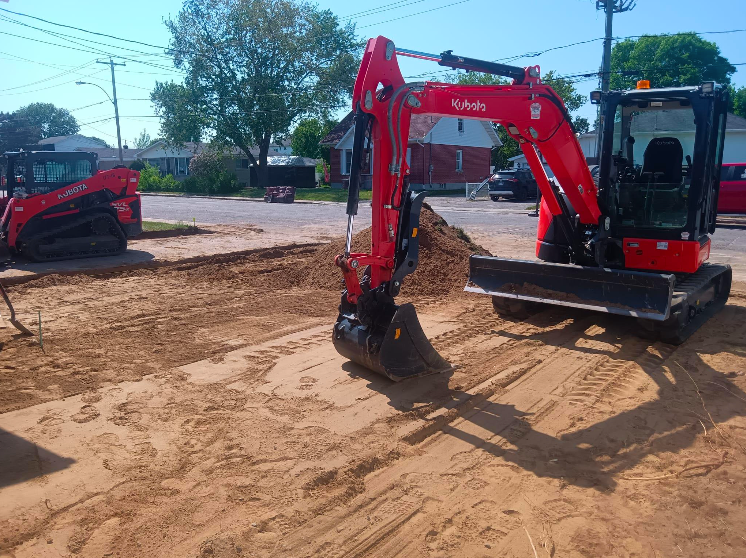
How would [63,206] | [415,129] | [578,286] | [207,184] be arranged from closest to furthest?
[578,286]
[63,206]
[415,129]
[207,184]

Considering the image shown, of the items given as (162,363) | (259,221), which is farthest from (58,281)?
(259,221)

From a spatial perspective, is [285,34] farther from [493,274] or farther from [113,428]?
[113,428]

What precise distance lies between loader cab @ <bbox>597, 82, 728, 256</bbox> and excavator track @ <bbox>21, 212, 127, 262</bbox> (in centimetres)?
1072

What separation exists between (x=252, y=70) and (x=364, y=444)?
43347 mm

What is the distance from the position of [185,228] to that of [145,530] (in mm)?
15966

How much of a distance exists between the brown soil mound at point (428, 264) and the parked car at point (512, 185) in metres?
18.8

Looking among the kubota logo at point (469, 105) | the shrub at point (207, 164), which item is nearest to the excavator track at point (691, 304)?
the kubota logo at point (469, 105)

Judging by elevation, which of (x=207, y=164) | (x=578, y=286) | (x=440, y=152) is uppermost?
(x=440, y=152)

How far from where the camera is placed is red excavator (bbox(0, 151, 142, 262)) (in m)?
13.0

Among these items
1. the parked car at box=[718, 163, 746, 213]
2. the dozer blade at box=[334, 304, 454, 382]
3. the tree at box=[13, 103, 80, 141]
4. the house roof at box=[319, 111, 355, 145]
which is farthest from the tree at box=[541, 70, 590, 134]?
the tree at box=[13, 103, 80, 141]

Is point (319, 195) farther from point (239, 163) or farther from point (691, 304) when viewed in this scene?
point (691, 304)

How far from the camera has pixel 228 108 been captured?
145 feet

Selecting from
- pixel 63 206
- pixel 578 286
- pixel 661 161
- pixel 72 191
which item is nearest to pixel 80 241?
pixel 63 206

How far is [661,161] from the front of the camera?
7.78 metres
